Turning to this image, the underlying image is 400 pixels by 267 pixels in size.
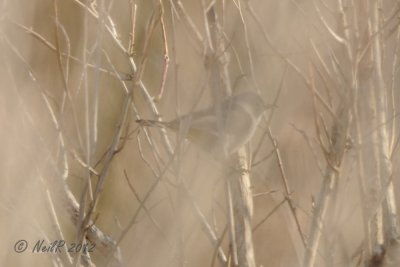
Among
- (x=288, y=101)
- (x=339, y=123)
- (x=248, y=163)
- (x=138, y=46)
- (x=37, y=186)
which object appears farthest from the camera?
(x=138, y=46)

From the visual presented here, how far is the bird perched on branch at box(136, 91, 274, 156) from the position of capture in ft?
8.33

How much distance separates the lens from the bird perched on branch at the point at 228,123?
8.33 feet

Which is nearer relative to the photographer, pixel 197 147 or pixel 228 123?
pixel 228 123

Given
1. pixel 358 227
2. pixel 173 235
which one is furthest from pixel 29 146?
pixel 358 227

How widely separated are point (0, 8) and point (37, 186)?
0.59 meters

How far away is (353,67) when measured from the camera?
95.3 inches

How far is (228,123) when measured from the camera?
2725 mm

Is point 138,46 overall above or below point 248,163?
above

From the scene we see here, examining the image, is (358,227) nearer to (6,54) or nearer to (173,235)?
(173,235)

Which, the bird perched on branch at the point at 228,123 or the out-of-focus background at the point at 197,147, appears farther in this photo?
the bird perched on branch at the point at 228,123

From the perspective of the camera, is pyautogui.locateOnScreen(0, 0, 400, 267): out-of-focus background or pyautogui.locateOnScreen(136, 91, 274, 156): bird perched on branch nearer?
pyautogui.locateOnScreen(0, 0, 400, 267): out-of-focus background

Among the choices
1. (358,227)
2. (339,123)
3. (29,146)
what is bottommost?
(358,227)

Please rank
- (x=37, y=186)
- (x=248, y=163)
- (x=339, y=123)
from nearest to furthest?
(x=37, y=186), (x=339, y=123), (x=248, y=163)

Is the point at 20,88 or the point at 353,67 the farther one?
the point at 20,88
